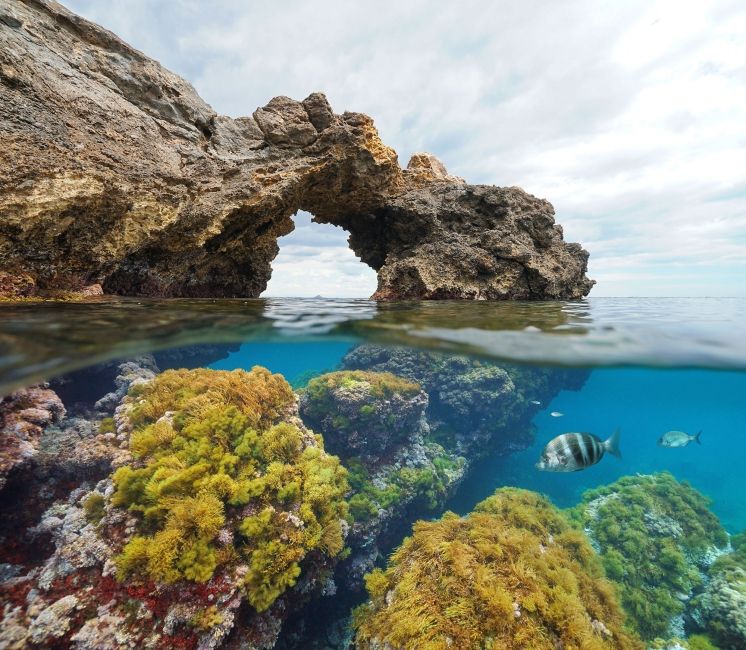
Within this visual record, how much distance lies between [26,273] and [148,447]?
458 cm

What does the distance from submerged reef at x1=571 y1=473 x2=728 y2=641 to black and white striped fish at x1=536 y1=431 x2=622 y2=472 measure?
696cm

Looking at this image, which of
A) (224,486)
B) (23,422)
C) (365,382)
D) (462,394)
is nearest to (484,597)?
(224,486)

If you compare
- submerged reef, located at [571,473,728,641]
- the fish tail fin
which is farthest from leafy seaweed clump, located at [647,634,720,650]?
the fish tail fin

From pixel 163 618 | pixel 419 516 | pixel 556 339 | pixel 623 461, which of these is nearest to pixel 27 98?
pixel 556 339

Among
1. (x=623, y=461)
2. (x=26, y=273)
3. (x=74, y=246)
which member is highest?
(x=74, y=246)

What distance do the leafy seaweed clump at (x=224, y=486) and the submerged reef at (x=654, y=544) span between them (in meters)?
9.97

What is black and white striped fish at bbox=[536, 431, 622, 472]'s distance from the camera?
21.6 feet

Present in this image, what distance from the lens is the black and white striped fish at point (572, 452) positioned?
6.59m

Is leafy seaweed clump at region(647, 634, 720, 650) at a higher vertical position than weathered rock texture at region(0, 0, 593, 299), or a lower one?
lower

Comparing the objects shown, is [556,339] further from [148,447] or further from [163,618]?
[148,447]

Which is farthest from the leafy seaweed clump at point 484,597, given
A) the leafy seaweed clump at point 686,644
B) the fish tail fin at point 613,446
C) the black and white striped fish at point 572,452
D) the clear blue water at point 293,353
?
the clear blue water at point 293,353

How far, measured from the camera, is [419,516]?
12.7 m

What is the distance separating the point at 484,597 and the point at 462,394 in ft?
39.6

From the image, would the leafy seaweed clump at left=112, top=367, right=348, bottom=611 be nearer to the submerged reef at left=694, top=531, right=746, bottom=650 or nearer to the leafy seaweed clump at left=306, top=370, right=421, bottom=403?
the leafy seaweed clump at left=306, top=370, right=421, bottom=403
